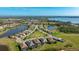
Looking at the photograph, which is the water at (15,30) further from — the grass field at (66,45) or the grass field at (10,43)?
the grass field at (66,45)

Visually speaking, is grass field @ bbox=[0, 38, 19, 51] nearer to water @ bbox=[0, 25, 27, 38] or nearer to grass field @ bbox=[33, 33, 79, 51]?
water @ bbox=[0, 25, 27, 38]

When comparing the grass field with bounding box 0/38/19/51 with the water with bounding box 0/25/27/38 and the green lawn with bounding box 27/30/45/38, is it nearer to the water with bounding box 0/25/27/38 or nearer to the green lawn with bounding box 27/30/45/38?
the water with bounding box 0/25/27/38

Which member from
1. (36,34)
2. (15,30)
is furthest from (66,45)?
(15,30)

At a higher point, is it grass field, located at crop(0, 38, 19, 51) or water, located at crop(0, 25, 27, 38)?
water, located at crop(0, 25, 27, 38)

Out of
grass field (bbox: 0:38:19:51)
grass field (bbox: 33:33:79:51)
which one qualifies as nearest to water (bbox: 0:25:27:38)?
grass field (bbox: 0:38:19:51)

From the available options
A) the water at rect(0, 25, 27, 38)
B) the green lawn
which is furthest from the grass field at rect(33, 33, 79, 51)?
the water at rect(0, 25, 27, 38)

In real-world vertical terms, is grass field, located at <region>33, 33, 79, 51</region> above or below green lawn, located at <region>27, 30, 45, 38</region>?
below

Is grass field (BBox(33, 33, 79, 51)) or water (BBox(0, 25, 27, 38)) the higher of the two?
water (BBox(0, 25, 27, 38))

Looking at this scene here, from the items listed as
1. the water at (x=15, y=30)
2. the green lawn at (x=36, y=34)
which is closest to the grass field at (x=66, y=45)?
the green lawn at (x=36, y=34)

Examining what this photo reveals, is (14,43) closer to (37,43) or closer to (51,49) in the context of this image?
(37,43)

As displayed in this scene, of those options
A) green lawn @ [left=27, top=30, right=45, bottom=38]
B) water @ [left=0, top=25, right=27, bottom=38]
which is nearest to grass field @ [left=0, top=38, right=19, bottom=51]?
water @ [left=0, top=25, right=27, bottom=38]
